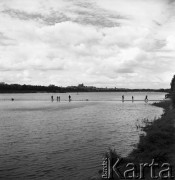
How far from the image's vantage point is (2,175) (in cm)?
1922

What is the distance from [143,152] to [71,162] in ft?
18.3

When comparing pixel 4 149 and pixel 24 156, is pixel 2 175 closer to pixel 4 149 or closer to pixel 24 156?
pixel 24 156

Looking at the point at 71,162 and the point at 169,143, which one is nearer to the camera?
the point at 71,162

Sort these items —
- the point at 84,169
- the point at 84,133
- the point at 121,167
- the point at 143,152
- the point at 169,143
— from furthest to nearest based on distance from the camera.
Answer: the point at 84,133 → the point at 169,143 → the point at 143,152 → the point at 84,169 → the point at 121,167

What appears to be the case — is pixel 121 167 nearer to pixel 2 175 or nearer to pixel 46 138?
pixel 2 175

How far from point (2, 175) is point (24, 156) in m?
4.80

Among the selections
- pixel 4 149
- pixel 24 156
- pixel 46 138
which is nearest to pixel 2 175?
pixel 24 156

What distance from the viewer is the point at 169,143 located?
2388cm

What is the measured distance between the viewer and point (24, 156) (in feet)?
78.7

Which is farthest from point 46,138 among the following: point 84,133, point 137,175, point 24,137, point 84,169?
point 137,175

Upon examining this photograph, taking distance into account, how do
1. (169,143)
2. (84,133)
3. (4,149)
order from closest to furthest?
(169,143), (4,149), (84,133)

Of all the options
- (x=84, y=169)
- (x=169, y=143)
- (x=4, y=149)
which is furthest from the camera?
(x=4, y=149)

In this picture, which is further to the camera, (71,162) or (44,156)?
(44,156)

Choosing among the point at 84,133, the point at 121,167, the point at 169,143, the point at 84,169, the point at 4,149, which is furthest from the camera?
the point at 84,133
